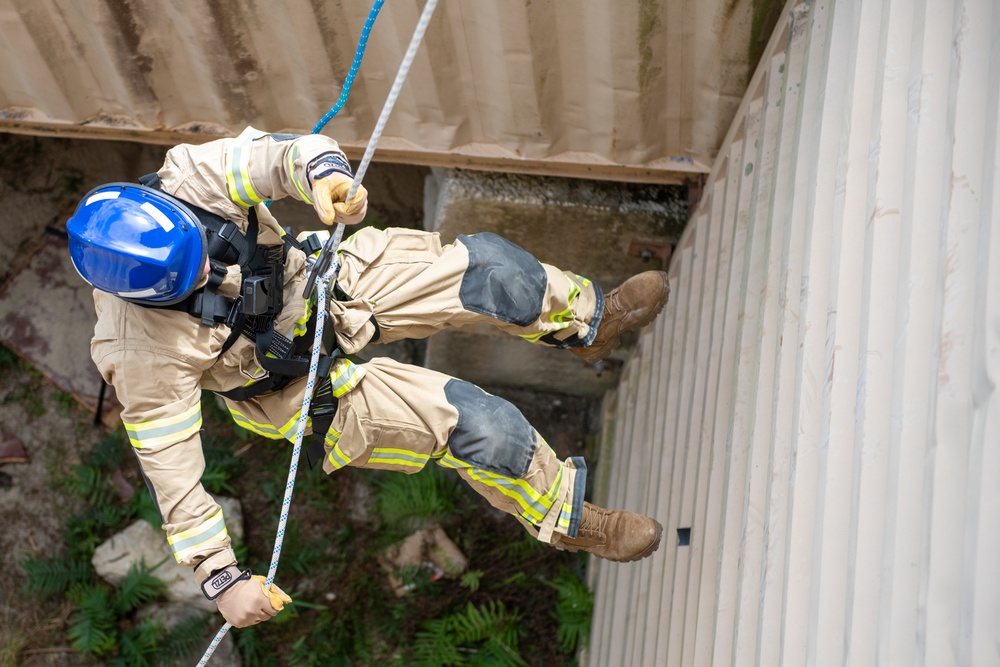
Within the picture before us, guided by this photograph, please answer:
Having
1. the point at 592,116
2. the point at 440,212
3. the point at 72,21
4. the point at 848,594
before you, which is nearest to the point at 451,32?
the point at 592,116

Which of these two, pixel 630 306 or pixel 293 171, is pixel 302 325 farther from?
pixel 630 306

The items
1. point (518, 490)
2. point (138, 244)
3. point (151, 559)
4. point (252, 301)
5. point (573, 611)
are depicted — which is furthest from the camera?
point (151, 559)

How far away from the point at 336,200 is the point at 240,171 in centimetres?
36

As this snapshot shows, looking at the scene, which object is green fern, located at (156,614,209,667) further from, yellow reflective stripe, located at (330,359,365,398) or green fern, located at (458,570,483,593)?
yellow reflective stripe, located at (330,359,365,398)

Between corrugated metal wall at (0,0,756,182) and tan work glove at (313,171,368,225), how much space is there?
1.26m

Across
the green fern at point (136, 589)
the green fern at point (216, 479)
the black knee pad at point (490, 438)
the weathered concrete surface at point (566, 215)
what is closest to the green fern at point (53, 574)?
the green fern at point (136, 589)

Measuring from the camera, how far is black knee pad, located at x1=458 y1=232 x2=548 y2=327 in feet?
9.91

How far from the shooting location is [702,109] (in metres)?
3.39

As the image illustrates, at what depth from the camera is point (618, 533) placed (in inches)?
125

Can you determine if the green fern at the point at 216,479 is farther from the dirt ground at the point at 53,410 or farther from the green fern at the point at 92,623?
the green fern at the point at 92,623

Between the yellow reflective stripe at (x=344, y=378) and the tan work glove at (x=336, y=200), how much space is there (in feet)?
2.42

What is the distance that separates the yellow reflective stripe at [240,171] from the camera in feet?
8.09

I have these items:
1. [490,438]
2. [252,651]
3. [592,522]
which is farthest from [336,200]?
[252,651]

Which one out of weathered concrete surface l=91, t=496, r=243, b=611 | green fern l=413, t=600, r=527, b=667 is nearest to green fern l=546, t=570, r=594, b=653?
green fern l=413, t=600, r=527, b=667
